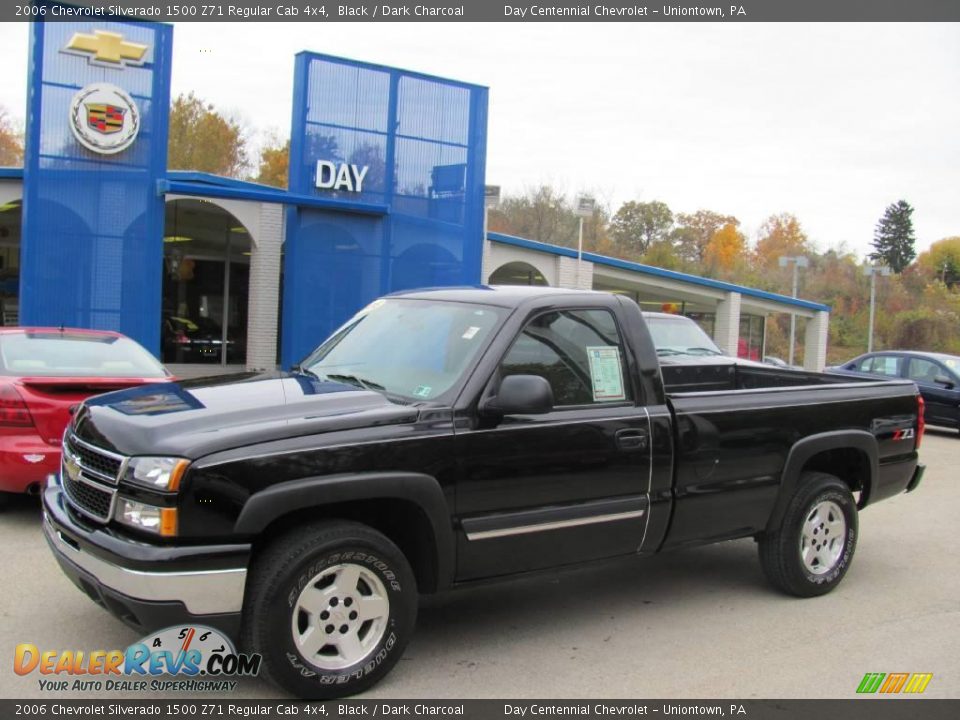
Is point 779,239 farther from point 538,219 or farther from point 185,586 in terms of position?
point 185,586

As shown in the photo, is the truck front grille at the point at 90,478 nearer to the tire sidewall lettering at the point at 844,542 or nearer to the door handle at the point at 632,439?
the door handle at the point at 632,439

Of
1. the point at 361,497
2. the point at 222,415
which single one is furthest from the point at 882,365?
the point at 222,415

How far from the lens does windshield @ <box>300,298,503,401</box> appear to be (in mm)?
4652

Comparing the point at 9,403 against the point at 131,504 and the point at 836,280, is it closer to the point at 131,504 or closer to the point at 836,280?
the point at 131,504

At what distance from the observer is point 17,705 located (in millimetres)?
3943

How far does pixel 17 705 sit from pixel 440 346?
2551mm

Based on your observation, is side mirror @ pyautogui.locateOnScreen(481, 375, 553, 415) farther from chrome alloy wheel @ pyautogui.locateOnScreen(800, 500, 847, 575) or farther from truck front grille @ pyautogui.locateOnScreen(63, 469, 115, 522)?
chrome alloy wheel @ pyautogui.locateOnScreen(800, 500, 847, 575)

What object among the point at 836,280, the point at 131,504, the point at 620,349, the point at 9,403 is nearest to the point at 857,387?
the point at 620,349

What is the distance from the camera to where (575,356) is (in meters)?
4.98

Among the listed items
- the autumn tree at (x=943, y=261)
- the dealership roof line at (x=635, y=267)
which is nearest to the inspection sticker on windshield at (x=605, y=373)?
the dealership roof line at (x=635, y=267)

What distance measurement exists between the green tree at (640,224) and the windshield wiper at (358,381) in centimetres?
6575

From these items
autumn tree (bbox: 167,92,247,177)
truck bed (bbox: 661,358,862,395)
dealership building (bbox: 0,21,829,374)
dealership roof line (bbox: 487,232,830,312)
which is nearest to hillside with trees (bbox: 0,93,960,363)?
autumn tree (bbox: 167,92,247,177)

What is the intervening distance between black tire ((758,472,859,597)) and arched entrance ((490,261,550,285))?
18.5 metres

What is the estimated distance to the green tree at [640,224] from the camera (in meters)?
70.3
